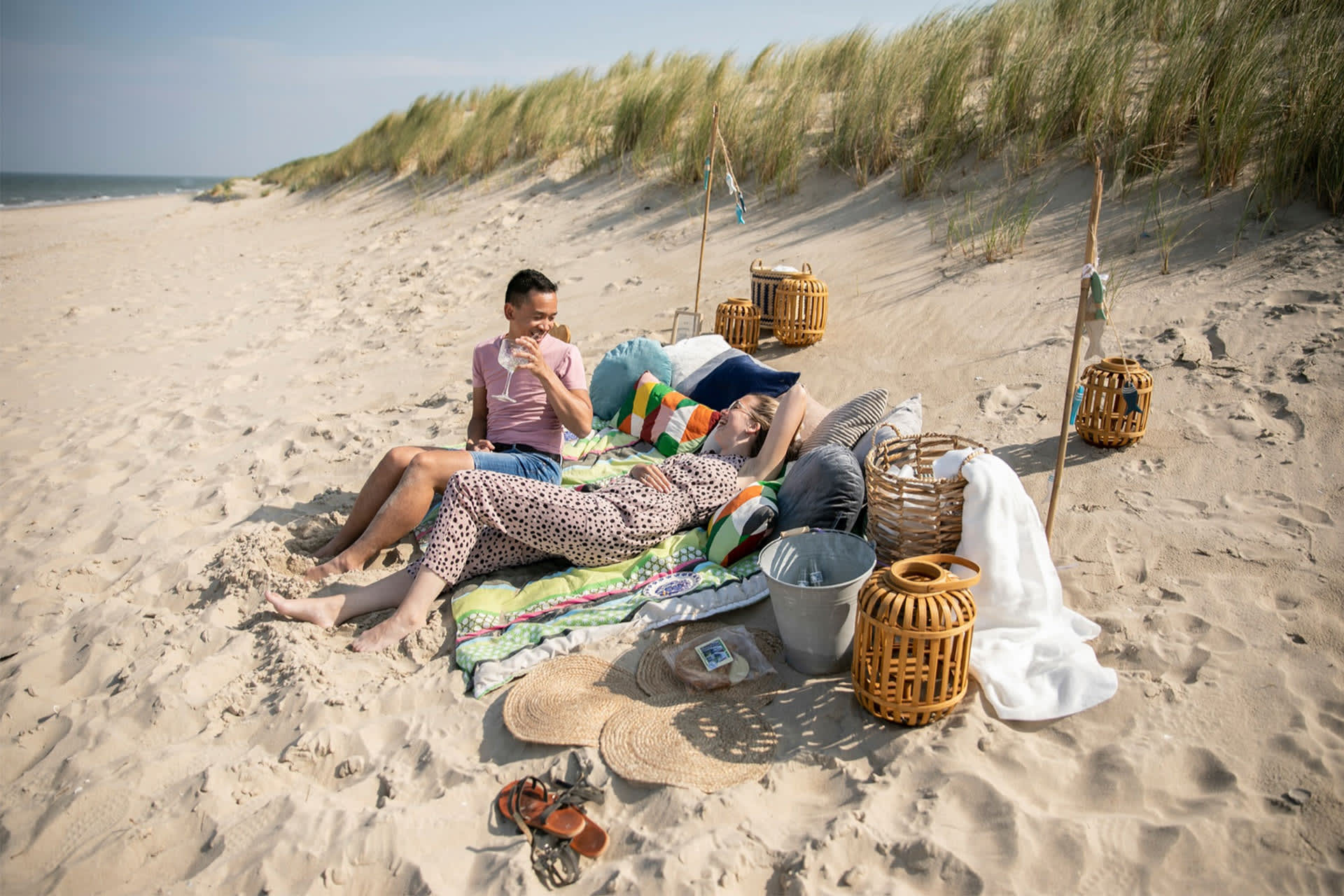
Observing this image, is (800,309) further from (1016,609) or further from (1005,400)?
(1016,609)

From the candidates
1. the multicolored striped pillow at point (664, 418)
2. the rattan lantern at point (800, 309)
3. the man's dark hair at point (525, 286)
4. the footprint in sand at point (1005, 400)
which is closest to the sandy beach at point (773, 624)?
the footprint in sand at point (1005, 400)

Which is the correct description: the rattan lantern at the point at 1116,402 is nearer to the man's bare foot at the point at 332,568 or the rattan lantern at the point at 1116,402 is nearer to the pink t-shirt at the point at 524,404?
the pink t-shirt at the point at 524,404

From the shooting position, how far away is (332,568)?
3.47 m

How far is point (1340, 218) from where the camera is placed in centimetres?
488

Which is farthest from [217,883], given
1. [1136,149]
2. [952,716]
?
[1136,149]

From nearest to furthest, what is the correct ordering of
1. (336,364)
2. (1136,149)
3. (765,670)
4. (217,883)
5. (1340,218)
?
(217,883) < (765,670) < (1340,218) < (1136,149) < (336,364)

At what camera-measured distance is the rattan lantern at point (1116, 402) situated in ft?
12.1

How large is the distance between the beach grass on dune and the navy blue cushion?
3.39 meters

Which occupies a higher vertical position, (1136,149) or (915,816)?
(1136,149)

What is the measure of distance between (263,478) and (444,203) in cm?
847

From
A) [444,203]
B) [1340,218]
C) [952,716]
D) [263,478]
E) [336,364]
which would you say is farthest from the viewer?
[444,203]

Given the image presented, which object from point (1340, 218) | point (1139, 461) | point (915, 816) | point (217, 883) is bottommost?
point (217, 883)

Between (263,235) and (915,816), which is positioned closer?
(915,816)

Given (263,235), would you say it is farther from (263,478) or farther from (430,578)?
(430,578)
